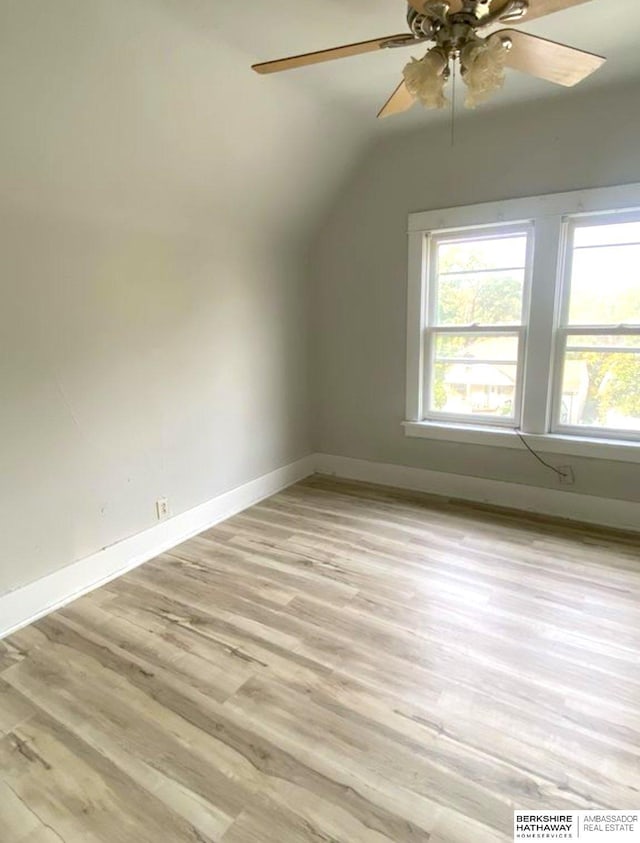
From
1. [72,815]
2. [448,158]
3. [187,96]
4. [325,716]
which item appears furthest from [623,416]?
[72,815]

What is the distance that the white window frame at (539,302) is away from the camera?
117 inches

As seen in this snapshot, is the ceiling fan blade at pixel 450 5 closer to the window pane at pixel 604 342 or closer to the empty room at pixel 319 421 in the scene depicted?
the empty room at pixel 319 421

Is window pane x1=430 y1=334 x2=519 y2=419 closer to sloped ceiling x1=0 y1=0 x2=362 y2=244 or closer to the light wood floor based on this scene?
the light wood floor

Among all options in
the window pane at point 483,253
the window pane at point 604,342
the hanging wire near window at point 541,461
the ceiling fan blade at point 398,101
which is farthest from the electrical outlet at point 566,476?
the ceiling fan blade at point 398,101

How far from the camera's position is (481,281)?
3.42 meters

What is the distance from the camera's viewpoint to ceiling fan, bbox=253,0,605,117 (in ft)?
4.71

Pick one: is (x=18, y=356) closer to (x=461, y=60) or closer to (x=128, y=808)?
(x=128, y=808)

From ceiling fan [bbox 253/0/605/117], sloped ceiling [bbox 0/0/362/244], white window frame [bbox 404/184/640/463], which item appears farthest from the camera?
white window frame [bbox 404/184/640/463]

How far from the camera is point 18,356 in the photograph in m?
2.19

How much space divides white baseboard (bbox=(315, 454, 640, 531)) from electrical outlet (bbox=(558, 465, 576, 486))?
0.23ft

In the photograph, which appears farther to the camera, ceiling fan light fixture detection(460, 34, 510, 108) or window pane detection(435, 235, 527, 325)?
window pane detection(435, 235, 527, 325)

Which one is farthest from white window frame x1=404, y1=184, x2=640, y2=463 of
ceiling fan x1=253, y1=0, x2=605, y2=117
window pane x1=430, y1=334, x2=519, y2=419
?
ceiling fan x1=253, y1=0, x2=605, y2=117

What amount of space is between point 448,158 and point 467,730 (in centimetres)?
336

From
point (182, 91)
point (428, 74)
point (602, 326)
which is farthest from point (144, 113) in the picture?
point (602, 326)
